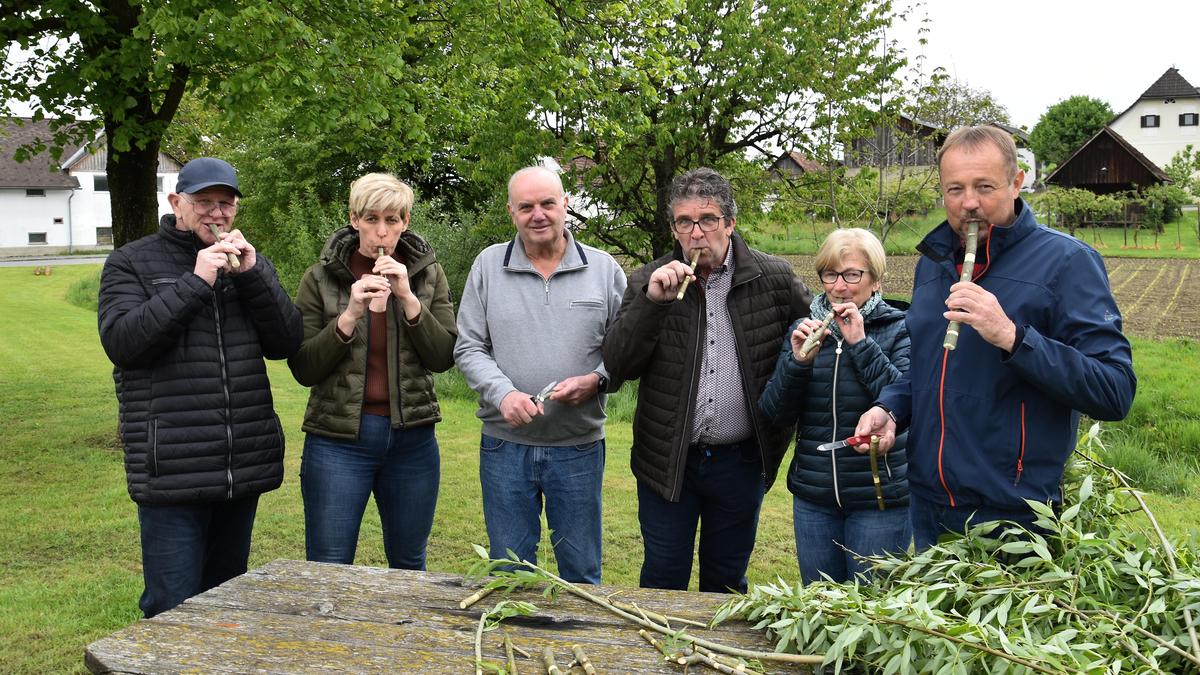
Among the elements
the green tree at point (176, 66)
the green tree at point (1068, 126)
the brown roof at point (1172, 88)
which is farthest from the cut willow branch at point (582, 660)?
the brown roof at point (1172, 88)

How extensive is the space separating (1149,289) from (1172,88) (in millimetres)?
47135

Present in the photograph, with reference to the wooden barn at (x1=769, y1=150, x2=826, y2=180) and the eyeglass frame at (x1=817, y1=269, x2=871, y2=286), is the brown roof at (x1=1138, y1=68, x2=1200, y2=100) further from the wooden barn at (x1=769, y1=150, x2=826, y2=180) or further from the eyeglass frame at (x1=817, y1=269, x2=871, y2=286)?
the eyeglass frame at (x1=817, y1=269, x2=871, y2=286)

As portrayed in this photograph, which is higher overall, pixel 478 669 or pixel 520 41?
pixel 520 41

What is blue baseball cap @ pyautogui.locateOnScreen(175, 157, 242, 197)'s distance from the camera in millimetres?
3309

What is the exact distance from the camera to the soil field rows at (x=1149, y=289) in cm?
1552

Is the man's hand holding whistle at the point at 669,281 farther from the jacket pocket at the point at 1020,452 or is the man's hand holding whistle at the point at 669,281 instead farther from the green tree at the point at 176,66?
the green tree at the point at 176,66

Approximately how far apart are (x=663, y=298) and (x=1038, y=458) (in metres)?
1.32

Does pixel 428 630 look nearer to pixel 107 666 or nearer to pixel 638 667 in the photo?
pixel 638 667

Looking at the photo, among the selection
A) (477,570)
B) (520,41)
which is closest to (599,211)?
(520,41)

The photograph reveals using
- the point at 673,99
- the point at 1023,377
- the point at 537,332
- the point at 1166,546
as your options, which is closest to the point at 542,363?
the point at 537,332

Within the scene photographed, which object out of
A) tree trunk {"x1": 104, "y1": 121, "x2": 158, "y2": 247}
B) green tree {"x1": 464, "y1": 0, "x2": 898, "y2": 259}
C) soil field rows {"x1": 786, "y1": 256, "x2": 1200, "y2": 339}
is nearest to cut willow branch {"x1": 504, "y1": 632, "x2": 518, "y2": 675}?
tree trunk {"x1": 104, "y1": 121, "x2": 158, "y2": 247}

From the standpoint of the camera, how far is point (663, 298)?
331cm

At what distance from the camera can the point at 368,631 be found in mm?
2242

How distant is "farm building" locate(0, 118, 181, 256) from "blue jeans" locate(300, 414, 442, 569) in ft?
167
